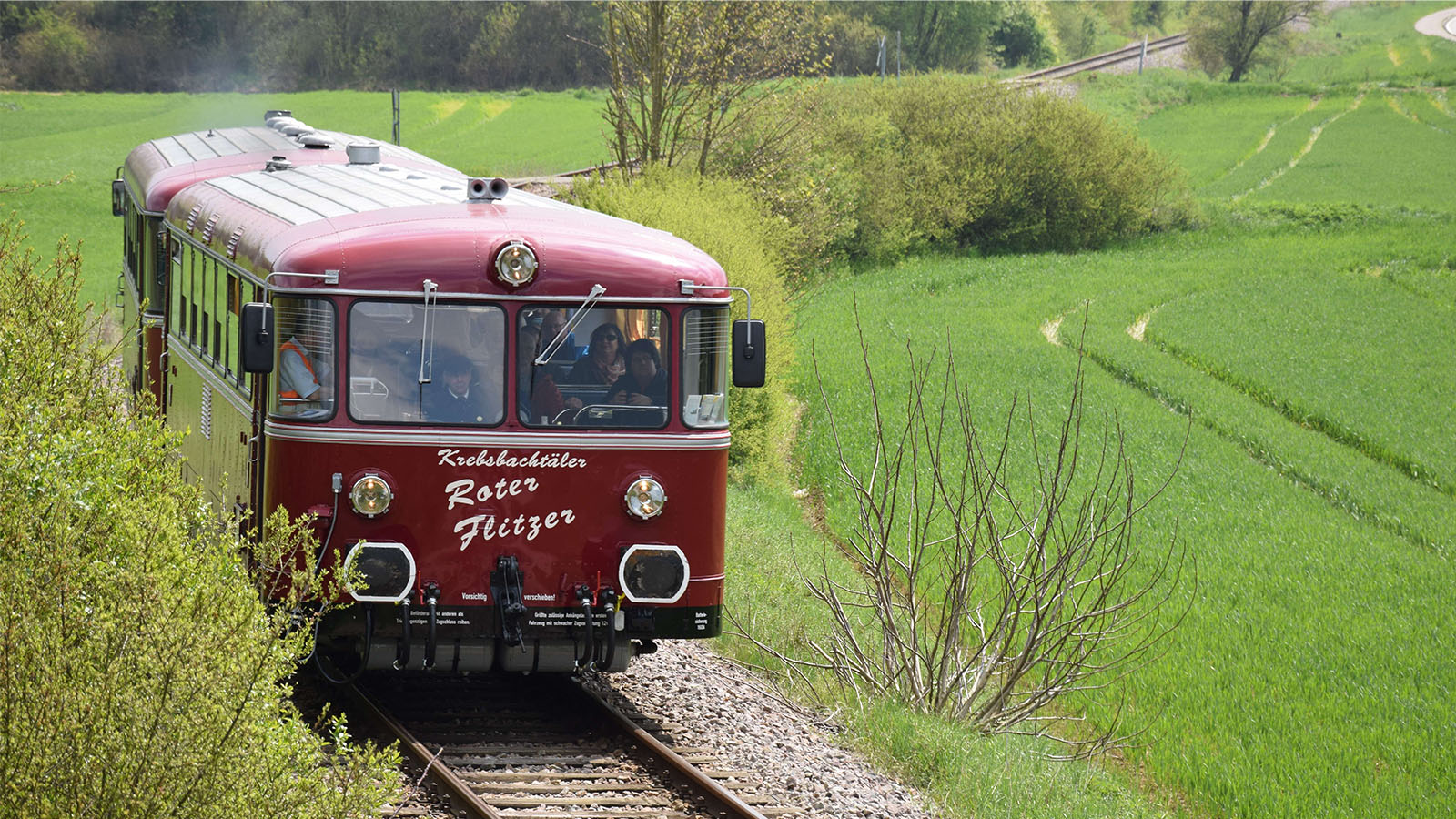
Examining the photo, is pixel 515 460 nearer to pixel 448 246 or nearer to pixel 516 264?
pixel 516 264

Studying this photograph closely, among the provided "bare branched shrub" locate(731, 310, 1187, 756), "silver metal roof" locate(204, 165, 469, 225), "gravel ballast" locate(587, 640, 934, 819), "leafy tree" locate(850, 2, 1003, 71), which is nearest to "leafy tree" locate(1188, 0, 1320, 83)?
"leafy tree" locate(850, 2, 1003, 71)

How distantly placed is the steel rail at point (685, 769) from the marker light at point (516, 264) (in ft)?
8.72

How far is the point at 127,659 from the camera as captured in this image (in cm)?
493

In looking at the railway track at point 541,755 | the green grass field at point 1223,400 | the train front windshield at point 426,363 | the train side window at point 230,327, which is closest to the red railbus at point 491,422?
the train front windshield at point 426,363

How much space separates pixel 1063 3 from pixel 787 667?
100 meters

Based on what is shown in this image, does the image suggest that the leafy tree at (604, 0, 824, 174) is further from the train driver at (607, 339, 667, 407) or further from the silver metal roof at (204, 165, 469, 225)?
the train driver at (607, 339, 667, 407)

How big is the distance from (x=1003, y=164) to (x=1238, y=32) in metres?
44.9

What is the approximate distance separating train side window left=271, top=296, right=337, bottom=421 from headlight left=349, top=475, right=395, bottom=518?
42cm

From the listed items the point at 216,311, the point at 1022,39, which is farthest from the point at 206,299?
the point at 1022,39

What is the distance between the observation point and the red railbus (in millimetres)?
8758

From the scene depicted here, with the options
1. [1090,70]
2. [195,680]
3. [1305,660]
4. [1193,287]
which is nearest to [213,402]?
[195,680]

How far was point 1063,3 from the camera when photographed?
10519 centimetres

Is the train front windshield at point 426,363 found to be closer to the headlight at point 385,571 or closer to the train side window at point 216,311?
the headlight at point 385,571

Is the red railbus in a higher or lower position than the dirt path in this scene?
lower
